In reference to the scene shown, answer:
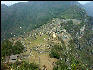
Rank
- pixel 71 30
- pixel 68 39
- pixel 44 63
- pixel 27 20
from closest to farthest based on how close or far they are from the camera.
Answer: pixel 44 63 → pixel 68 39 → pixel 71 30 → pixel 27 20

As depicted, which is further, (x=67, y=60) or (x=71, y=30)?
(x=71, y=30)

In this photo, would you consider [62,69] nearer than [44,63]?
Yes

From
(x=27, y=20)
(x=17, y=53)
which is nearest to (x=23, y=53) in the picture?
(x=17, y=53)

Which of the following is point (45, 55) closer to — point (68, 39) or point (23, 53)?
point (23, 53)

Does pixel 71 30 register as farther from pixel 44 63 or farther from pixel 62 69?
pixel 62 69

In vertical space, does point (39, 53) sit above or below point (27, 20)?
below

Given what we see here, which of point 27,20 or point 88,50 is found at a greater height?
point 27,20

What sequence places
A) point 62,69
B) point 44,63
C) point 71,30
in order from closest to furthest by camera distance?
point 62,69
point 44,63
point 71,30

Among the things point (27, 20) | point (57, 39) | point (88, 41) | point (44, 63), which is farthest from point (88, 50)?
point (27, 20)

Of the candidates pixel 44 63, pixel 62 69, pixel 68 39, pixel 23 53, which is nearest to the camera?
pixel 62 69
